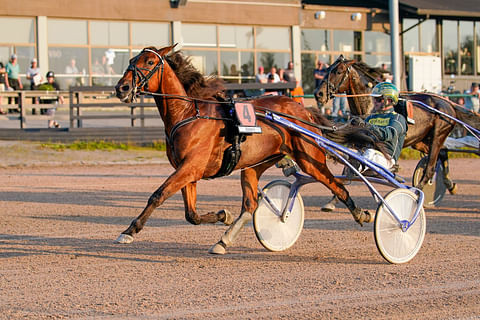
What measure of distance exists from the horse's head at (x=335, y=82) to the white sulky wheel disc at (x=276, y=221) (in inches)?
96.3

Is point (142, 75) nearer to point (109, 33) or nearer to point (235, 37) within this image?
point (109, 33)

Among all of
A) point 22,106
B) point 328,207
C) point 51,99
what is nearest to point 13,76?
point 51,99

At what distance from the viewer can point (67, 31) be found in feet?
74.5

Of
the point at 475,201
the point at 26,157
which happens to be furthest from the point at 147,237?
the point at 26,157

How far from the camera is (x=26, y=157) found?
15211 mm

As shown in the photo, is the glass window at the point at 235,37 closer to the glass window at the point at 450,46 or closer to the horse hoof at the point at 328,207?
the glass window at the point at 450,46

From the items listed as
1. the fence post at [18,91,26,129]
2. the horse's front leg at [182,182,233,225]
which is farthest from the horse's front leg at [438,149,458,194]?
the fence post at [18,91,26,129]

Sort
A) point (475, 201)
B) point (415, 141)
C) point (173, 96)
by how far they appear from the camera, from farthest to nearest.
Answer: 1. point (475, 201)
2. point (415, 141)
3. point (173, 96)

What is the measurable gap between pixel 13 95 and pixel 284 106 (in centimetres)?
1211

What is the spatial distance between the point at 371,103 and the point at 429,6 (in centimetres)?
1990

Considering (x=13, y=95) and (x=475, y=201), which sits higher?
(x=13, y=95)

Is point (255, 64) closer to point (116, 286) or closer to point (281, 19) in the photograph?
point (281, 19)

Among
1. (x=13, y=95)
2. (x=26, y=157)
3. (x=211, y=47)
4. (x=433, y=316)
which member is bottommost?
(x=433, y=316)

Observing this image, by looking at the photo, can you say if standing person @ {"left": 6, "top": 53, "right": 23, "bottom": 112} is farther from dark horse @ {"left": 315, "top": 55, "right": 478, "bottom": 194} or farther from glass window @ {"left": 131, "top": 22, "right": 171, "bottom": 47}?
dark horse @ {"left": 315, "top": 55, "right": 478, "bottom": 194}
